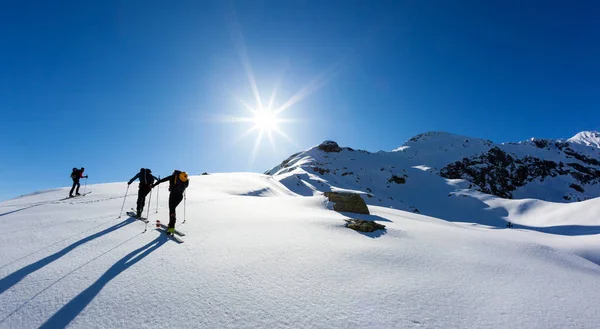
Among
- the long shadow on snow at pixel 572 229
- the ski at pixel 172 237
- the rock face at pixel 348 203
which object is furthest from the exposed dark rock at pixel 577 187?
the ski at pixel 172 237

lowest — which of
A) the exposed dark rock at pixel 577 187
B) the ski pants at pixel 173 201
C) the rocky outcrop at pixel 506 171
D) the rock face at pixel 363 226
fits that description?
the rock face at pixel 363 226

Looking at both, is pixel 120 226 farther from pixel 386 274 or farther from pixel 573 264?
pixel 573 264

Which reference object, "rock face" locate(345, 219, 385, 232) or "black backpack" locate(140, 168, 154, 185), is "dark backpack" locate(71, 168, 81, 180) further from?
"rock face" locate(345, 219, 385, 232)

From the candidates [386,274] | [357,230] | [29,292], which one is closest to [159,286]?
[29,292]

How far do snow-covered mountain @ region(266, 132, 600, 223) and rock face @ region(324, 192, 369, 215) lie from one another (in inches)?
1392

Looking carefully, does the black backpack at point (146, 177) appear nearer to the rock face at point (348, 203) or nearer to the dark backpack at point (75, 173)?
the rock face at point (348, 203)

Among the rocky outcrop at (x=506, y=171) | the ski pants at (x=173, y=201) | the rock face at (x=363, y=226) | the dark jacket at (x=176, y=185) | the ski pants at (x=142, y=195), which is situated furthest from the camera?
the rocky outcrop at (x=506, y=171)

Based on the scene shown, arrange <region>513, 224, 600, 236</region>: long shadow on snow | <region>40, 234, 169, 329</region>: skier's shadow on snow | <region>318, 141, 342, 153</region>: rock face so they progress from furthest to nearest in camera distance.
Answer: <region>318, 141, 342, 153</region>: rock face, <region>513, 224, 600, 236</region>: long shadow on snow, <region>40, 234, 169, 329</region>: skier's shadow on snow

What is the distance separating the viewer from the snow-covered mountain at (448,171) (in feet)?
244

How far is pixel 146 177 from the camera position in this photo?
419 inches

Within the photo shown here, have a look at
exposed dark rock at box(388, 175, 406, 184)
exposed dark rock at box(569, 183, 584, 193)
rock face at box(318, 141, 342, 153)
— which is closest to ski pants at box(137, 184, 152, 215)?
exposed dark rock at box(388, 175, 406, 184)

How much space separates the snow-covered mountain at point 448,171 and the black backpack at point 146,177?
42.4 metres

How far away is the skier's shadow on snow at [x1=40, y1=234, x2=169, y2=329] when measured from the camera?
3453 millimetres

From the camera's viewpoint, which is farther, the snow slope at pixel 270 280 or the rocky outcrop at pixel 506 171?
the rocky outcrop at pixel 506 171
